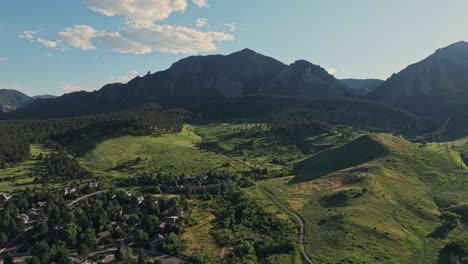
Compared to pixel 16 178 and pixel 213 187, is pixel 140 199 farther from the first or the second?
pixel 16 178

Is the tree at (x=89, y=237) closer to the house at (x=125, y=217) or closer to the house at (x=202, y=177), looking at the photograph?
the house at (x=125, y=217)

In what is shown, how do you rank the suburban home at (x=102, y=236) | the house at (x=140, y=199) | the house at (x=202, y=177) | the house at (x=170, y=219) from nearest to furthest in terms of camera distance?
the suburban home at (x=102, y=236), the house at (x=170, y=219), the house at (x=140, y=199), the house at (x=202, y=177)

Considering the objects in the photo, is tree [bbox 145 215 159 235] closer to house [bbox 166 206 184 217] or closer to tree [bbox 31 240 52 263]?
house [bbox 166 206 184 217]

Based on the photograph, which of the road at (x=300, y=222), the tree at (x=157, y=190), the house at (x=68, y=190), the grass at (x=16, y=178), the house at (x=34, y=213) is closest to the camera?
the road at (x=300, y=222)

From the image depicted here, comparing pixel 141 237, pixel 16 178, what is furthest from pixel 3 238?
pixel 16 178

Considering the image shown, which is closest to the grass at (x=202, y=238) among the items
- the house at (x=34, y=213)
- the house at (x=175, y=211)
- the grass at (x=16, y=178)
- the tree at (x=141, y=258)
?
the house at (x=175, y=211)

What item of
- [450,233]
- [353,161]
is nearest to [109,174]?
[353,161]

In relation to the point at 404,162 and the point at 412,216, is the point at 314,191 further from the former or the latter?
the point at 404,162
